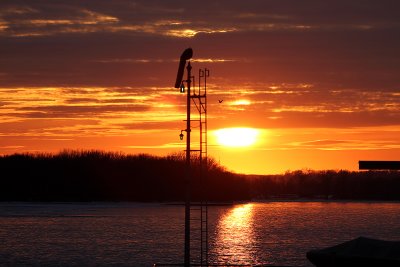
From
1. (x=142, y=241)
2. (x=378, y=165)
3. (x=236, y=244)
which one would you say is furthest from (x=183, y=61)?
(x=142, y=241)

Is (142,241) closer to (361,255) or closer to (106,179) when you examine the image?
(361,255)

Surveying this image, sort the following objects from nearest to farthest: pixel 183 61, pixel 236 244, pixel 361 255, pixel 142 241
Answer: pixel 183 61 → pixel 361 255 → pixel 236 244 → pixel 142 241

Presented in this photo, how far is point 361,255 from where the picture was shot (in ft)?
90.6

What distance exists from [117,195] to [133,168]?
10.3 meters

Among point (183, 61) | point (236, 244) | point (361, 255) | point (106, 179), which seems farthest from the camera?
point (106, 179)

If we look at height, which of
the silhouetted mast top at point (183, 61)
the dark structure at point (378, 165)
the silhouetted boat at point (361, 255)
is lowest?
the silhouetted boat at point (361, 255)

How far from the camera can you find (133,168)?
6038 inches

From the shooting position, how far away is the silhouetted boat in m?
27.0

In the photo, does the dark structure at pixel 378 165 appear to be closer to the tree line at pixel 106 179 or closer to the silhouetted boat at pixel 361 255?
the silhouetted boat at pixel 361 255

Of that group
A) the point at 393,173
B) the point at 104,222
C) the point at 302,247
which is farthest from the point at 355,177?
the point at 302,247

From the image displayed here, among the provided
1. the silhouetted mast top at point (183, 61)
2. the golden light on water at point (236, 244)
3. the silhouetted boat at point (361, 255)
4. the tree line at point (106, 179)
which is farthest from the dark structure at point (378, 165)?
the tree line at point (106, 179)

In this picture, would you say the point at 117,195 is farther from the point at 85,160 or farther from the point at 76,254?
the point at 76,254

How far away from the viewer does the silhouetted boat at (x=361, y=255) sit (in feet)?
88.7

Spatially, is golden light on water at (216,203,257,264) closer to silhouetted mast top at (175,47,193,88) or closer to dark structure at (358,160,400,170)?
dark structure at (358,160,400,170)
